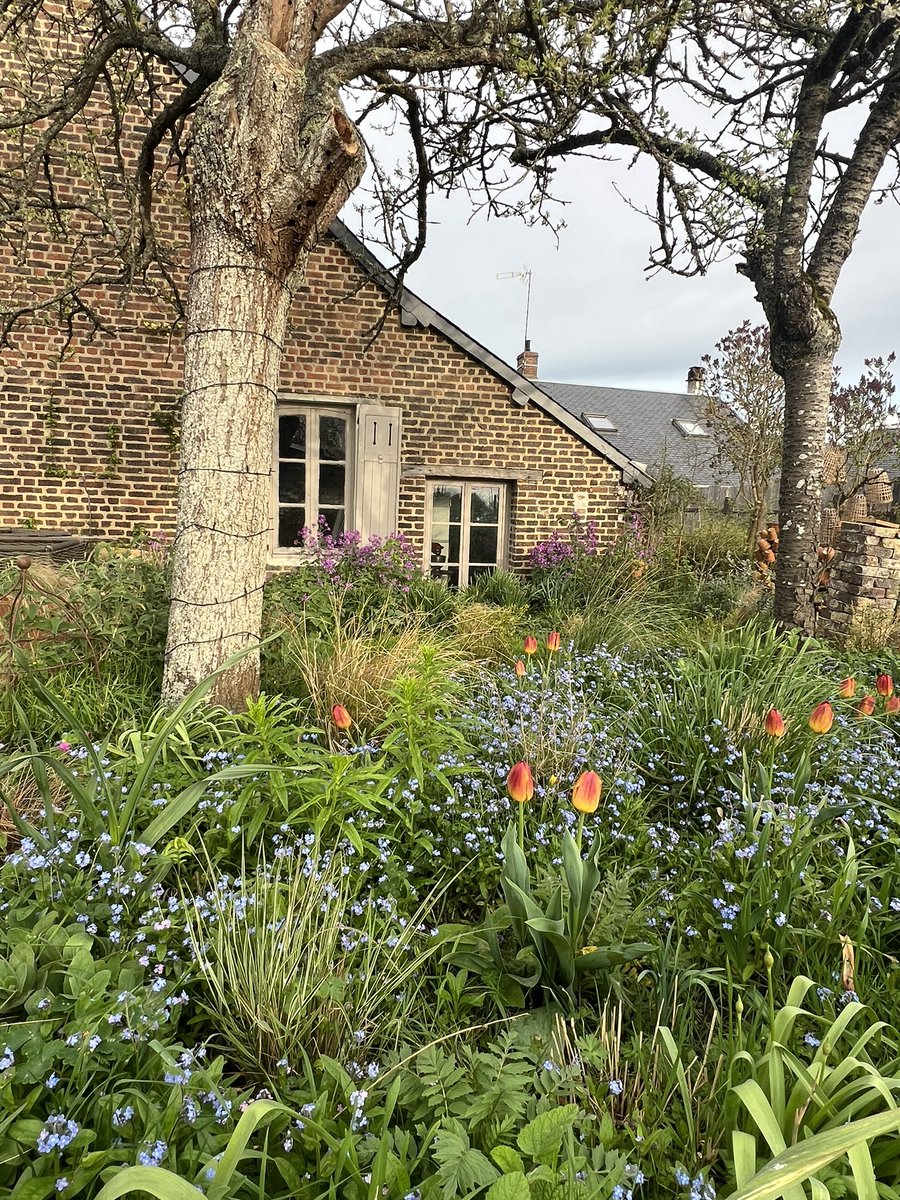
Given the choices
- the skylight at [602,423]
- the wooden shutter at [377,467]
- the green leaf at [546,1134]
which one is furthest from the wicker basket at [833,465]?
the skylight at [602,423]

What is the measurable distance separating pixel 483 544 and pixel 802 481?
13.7 feet

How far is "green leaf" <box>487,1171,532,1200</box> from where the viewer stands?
1083 mm

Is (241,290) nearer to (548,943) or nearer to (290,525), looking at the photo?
(548,943)

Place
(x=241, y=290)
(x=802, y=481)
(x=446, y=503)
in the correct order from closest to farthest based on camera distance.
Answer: (x=241, y=290) → (x=802, y=481) → (x=446, y=503)

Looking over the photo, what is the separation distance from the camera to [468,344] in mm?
8195

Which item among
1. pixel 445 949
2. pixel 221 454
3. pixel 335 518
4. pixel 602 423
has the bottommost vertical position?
pixel 445 949

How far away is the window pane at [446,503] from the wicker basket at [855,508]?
5180 millimetres

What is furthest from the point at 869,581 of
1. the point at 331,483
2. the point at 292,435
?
the point at 292,435

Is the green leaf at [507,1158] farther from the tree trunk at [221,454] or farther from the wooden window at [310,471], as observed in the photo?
the wooden window at [310,471]

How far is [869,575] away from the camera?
6434mm

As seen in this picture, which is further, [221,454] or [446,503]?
[446,503]

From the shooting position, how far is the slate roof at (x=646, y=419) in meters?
21.3

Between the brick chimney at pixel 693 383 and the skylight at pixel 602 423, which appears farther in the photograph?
the brick chimney at pixel 693 383

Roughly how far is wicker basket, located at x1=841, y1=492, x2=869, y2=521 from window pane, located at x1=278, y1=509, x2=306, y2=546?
23.2 ft
